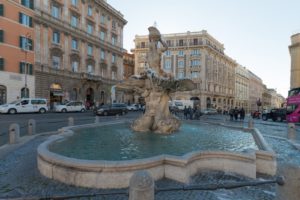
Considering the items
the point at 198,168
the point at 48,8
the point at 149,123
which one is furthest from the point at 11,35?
the point at 198,168

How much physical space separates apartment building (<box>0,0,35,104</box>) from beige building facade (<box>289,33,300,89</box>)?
43.4 m

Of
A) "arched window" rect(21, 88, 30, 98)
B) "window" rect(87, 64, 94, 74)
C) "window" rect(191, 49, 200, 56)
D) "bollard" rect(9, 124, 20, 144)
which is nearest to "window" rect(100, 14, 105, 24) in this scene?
"window" rect(87, 64, 94, 74)

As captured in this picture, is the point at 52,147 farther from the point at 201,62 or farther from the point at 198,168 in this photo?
the point at 201,62

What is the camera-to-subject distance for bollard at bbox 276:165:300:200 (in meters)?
2.69

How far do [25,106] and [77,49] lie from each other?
15932mm

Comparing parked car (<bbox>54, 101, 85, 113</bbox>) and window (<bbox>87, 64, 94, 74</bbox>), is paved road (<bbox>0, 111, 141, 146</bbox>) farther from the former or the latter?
window (<bbox>87, 64, 94, 74</bbox>)

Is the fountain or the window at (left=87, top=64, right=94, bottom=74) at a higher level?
the window at (left=87, top=64, right=94, bottom=74)

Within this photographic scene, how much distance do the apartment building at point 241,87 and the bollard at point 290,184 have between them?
93.2m

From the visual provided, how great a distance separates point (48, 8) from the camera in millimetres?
33656

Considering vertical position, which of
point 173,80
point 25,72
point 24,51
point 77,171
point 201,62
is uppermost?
point 201,62

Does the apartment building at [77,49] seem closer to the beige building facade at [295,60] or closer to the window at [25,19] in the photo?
the window at [25,19]

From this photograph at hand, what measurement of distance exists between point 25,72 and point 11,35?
4.65 metres

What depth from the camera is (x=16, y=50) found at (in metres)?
29.8

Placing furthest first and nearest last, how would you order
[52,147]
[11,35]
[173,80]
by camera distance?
[11,35]
[173,80]
[52,147]
